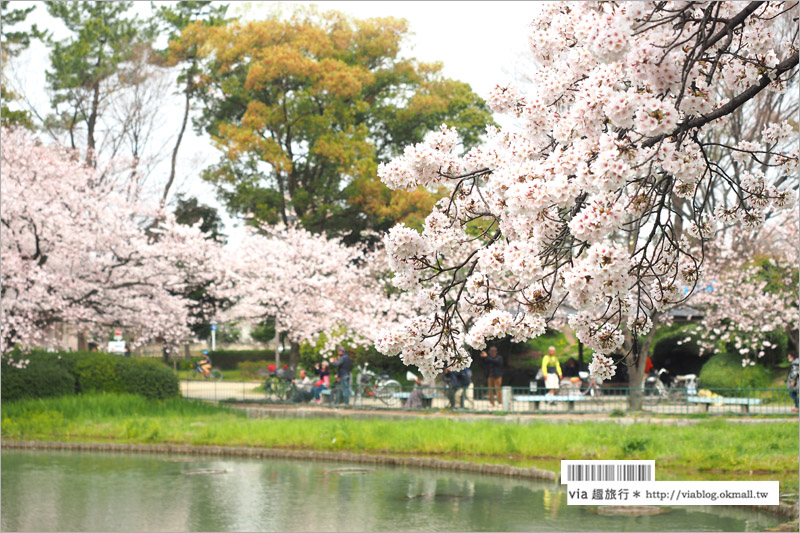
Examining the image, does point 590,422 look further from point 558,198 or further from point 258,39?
point 258,39

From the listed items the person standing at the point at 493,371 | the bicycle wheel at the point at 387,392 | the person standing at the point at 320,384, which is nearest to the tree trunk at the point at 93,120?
the person standing at the point at 320,384

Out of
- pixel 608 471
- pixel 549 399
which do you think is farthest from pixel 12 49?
pixel 608 471

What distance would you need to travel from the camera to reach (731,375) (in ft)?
70.9

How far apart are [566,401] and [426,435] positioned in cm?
457

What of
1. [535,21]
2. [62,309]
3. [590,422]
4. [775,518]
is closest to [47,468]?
[62,309]

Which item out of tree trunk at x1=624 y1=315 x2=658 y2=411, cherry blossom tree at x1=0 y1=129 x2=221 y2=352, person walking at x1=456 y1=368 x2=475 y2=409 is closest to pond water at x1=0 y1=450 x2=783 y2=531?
cherry blossom tree at x1=0 y1=129 x2=221 y2=352

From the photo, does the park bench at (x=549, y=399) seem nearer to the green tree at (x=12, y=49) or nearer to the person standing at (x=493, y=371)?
the person standing at (x=493, y=371)

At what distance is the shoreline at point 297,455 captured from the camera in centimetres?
1287

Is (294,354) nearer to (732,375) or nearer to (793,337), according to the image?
(732,375)

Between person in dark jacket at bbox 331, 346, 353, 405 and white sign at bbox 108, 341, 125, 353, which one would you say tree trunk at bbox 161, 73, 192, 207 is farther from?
person in dark jacket at bbox 331, 346, 353, 405

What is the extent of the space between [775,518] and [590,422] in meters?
5.94

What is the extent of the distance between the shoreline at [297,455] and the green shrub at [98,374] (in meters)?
3.03

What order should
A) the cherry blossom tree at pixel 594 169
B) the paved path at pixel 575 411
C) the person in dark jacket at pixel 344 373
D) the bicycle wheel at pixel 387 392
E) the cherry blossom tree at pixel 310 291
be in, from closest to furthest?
the cherry blossom tree at pixel 594 169, the paved path at pixel 575 411, the bicycle wheel at pixel 387 392, the person in dark jacket at pixel 344 373, the cherry blossom tree at pixel 310 291

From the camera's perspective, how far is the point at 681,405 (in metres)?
17.7
